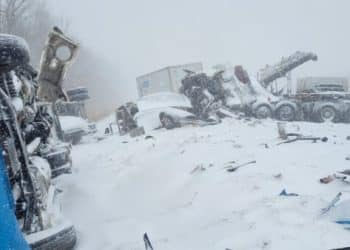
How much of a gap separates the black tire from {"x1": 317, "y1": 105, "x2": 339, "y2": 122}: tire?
13592 millimetres

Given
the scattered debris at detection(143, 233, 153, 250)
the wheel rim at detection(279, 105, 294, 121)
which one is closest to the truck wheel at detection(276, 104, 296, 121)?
the wheel rim at detection(279, 105, 294, 121)

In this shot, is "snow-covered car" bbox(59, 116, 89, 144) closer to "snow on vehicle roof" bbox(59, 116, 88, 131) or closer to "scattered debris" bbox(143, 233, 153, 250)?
"snow on vehicle roof" bbox(59, 116, 88, 131)

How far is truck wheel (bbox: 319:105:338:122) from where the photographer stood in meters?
14.8

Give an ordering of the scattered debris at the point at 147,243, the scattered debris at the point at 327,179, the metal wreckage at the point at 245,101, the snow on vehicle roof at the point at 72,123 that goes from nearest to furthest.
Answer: the scattered debris at the point at 147,243 → the scattered debris at the point at 327,179 → the snow on vehicle roof at the point at 72,123 → the metal wreckage at the point at 245,101

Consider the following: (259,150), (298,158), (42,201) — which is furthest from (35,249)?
(259,150)

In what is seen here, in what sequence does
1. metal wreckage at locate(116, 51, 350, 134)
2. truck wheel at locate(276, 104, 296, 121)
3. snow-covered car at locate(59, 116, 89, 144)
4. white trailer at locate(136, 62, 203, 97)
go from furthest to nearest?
1. white trailer at locate(136, 62, 203, 97)
2. truck wheel at locate(276, 104, 296, 121)
3. metal wreckage at locate(116, 51, 350, 134)
4. snow-covered car at locate(59, 116, 89, 144)

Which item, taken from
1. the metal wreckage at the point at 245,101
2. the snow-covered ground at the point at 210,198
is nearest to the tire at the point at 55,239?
the snow-covered ground at the point at 210,198

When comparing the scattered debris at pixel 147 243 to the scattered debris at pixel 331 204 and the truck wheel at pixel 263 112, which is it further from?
the truck wheel at pixel 263 112

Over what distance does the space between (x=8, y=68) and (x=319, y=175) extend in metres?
3.89

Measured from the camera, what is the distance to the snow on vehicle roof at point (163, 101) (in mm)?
13790

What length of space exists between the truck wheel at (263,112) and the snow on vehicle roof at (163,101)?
262 centimetres

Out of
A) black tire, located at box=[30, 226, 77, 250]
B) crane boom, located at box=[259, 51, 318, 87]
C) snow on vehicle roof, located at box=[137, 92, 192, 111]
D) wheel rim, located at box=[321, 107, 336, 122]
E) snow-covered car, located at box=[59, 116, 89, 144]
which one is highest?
crane boom, located at box=[259, 51, 318, 87]

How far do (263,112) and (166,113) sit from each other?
4.15 meters

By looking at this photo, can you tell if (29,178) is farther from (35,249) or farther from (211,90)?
(211,90)
